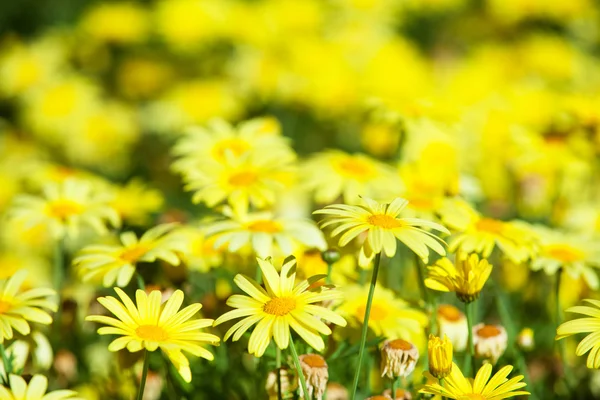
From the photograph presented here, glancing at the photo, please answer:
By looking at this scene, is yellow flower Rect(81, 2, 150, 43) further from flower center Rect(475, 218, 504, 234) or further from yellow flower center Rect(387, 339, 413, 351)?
yellow flower center Rect(387, 339, 413, 351)

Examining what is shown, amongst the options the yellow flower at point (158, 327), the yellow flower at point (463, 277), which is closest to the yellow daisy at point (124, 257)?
the yellow flower at point (158, 327)

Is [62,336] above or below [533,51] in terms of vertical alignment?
below

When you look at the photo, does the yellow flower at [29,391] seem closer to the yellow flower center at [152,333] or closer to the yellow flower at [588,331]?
the yellow flower center at [152,333]

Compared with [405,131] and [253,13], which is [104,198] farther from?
[253,13]

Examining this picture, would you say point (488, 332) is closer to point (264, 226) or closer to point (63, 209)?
point (264, 226)

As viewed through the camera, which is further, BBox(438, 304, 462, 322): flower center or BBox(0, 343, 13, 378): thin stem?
BBox(438, 304, 462, 322): flower center

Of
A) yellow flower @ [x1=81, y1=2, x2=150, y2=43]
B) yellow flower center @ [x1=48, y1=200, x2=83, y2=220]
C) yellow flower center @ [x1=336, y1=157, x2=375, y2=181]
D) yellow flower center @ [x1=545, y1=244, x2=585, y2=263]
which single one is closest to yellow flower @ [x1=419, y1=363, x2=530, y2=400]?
yellow flower center @ [x1=545, y1=244, x2=585, y2=263]

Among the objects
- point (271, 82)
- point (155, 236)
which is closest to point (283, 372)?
point (155, 236)
